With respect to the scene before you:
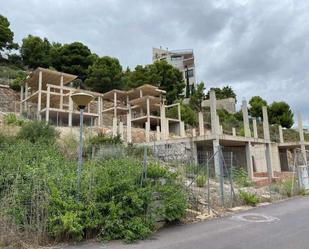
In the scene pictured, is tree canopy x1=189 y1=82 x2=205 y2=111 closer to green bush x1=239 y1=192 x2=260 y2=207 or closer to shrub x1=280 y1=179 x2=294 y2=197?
shrub x1=280 y1=179 x2=294 y2=197

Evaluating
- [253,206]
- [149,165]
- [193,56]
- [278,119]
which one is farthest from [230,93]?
[149,165]

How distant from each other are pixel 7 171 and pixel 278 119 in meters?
42.6

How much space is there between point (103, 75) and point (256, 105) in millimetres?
22974

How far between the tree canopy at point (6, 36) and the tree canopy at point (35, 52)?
1479 millimetres

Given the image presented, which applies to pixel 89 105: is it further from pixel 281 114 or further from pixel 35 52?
pixel 281 114

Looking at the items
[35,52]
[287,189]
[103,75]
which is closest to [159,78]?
[103,75]

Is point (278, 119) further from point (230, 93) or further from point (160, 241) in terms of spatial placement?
point (160, 241)

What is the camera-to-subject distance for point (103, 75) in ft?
126

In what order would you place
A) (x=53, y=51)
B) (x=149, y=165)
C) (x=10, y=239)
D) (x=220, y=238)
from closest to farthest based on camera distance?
(x=10, y=239) → (x=220, y=238) → (x=149, y=165) → (x=53, y=51)

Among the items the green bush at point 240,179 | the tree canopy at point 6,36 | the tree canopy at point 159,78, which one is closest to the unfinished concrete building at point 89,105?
the tree canopy at point 159,78

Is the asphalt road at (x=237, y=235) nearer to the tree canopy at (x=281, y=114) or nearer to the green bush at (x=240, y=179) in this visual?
the green bush at (x=240, y=179)

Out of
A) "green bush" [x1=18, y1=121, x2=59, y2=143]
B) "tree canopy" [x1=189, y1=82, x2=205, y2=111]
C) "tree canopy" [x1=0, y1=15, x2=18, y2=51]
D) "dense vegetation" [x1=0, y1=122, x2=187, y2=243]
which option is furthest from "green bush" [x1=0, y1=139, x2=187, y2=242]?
"tree canopy" [x1=189, y1=82, x2=205, y2=111]

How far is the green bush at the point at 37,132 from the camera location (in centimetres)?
1516

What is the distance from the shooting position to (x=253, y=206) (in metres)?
10.5
